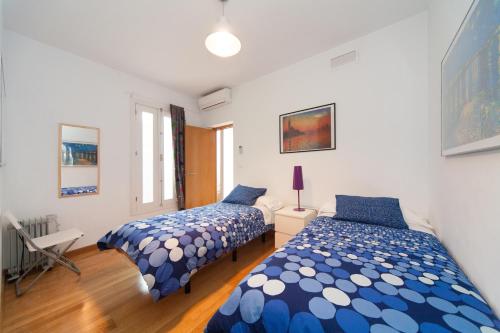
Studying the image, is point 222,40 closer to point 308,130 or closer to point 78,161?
point 308,130

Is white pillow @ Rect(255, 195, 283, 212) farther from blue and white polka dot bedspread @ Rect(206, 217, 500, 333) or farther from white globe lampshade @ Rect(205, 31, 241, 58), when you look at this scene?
white globe lampshade @ Rect(205, 31, 241, 58)

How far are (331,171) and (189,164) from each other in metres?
2.71

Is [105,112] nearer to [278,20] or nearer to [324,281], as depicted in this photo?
[278,20]

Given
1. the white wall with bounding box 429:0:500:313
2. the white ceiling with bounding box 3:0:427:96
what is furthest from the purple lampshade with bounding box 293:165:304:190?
the white ceiling with bounding box 3:0:427:96

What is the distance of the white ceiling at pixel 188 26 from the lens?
72.6 inches

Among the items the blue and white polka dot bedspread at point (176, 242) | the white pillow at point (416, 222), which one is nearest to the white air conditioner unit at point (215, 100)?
the blue and white polka dot bedspread at point (176, 242)

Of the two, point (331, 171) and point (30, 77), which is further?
point (331, 171)

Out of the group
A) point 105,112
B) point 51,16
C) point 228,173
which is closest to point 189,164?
point 228,173

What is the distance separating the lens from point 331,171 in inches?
102

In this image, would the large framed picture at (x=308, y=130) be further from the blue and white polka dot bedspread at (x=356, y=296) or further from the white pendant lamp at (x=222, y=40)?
the blue and white polka dot bedspread at (x=356, y=296)

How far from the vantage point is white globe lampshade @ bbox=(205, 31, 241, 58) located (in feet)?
5.65

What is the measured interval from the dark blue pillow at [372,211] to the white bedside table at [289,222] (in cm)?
43

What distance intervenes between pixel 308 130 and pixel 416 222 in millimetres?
1647

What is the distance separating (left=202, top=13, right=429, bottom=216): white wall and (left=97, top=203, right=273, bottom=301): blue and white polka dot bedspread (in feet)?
4.06
